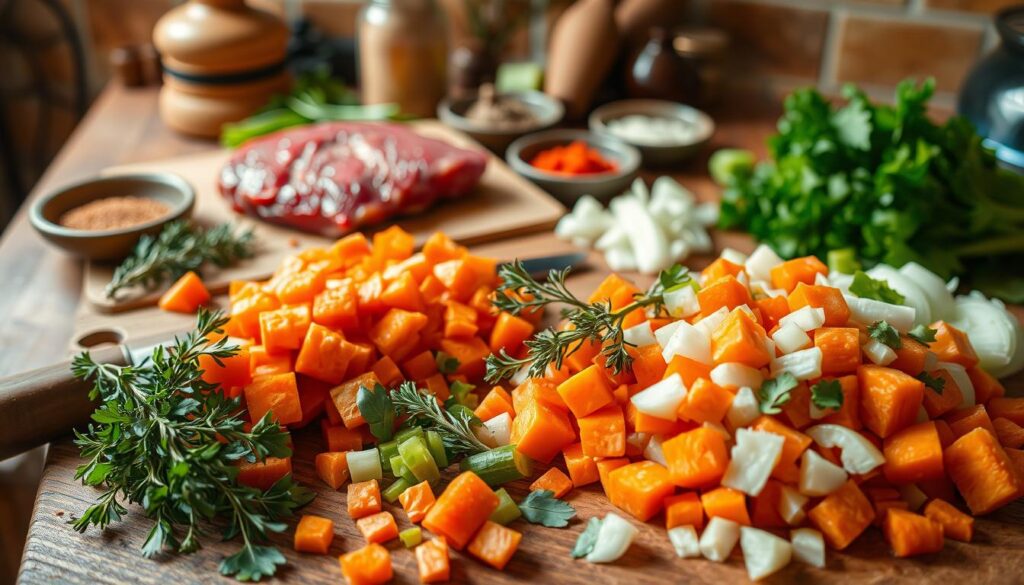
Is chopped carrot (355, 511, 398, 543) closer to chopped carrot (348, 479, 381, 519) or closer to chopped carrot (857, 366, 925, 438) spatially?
chopped carrot (348, 479, 381, 519)

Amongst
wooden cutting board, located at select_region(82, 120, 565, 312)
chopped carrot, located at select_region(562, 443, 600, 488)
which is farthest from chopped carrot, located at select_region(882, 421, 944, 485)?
wooden cutting board, located at select_region(82, 120, 565, 312)

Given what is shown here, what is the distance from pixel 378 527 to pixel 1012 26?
220 cm

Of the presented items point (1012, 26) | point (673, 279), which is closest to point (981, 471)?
point (673, 279)

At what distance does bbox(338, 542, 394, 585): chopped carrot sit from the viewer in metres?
1.36

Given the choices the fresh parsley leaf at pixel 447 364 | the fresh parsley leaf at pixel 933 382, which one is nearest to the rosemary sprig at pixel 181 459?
the fresh parsley leaf at pixel 447 364

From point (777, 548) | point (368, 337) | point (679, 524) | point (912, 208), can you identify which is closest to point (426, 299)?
point (368, 337)

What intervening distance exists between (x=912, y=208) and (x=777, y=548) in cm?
107

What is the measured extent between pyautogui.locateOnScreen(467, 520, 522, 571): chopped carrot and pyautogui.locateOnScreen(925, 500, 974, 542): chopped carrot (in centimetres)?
71

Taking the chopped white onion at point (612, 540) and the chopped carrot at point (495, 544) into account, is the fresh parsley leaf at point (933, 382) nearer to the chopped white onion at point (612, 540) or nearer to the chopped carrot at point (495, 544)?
the chopped white onion at point (612, 540)

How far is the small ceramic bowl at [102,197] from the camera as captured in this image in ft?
6.94

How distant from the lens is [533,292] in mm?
1708

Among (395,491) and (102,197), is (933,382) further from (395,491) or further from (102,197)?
(102,197)

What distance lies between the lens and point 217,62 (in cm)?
287

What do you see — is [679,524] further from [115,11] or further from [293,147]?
[115,11]
